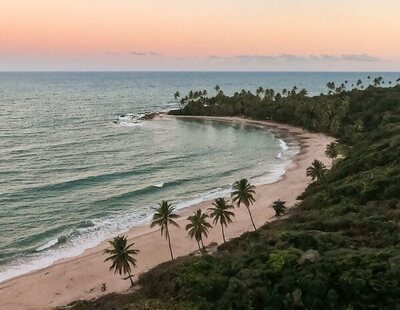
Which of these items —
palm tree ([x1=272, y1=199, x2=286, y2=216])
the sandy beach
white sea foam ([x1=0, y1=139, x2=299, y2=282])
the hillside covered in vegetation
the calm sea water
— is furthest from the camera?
palm tree ([x1=272, y1=199, x2=286, y2=216])

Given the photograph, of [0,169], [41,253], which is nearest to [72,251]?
[41,253]

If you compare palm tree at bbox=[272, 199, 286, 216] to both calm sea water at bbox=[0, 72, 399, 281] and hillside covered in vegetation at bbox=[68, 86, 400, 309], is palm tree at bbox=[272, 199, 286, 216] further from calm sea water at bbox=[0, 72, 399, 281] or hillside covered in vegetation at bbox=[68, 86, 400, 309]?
calm sea water at bbox=[0, 72, 399, 281]

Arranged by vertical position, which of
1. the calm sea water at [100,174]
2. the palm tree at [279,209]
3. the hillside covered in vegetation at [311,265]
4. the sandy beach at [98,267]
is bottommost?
the calm sea water at [100,174]

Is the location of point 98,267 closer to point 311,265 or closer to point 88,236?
point 88,236

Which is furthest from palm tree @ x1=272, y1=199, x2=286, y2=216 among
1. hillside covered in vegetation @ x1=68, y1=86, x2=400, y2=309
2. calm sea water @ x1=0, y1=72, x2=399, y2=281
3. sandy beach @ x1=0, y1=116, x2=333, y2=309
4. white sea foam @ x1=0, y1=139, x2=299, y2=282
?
calm sea water @ x1=0, y1=72, x2=399, y2=281

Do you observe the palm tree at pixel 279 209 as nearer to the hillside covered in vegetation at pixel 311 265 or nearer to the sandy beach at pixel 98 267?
the sandy beach at pixel 98 267

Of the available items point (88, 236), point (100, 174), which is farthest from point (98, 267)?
point (100, 174)

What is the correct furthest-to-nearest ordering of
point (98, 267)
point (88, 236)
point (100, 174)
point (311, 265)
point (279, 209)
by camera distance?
point (100, 174)
point (279, 209)
point (88, 236)
point (98, 267)
point (311, 265)

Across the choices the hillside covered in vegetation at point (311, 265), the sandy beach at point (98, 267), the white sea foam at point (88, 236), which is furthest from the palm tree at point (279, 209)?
the white sea foam at point (88, 236)
